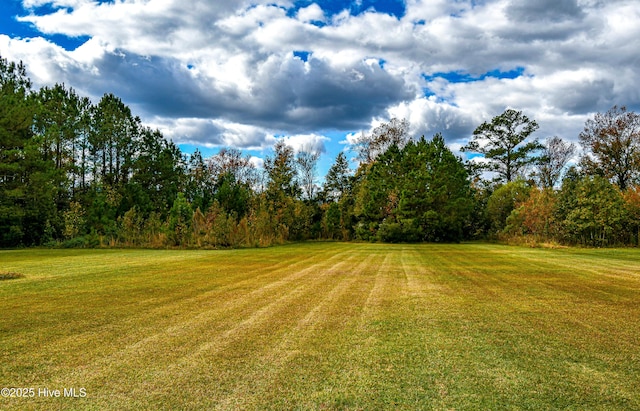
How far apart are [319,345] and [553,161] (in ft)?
137

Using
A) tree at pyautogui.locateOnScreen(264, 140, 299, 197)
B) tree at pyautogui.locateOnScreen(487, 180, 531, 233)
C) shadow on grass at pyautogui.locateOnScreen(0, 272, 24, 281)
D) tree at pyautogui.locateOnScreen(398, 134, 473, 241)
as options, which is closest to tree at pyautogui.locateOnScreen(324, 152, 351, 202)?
tree at pyautogui.locateOnScreen(264, 140, 299, 197)

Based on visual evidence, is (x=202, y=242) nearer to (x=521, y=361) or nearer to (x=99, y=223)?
(x=99, y=223)

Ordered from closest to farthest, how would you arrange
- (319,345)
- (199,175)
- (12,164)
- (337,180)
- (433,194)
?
1. (319,345)
2. (12,164)
3. (433,194)
4. (199,175)
5. (337,180)

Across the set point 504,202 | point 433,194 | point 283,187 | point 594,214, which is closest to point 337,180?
point 283,187

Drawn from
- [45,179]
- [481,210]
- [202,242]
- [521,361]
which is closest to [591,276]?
[521,361]

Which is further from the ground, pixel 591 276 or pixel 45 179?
pixel 45 179

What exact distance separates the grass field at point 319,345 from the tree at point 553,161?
115ft

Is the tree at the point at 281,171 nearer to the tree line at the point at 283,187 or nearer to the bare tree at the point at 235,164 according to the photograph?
the tree line at the point at 283,187

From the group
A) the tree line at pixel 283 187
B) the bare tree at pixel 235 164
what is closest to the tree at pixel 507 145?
the tree line at pixel 283 187

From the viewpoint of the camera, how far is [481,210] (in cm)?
3581

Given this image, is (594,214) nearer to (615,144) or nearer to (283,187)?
(615,144)

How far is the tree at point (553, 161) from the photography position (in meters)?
38.6

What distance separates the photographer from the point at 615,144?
105ft

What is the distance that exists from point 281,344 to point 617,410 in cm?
275
